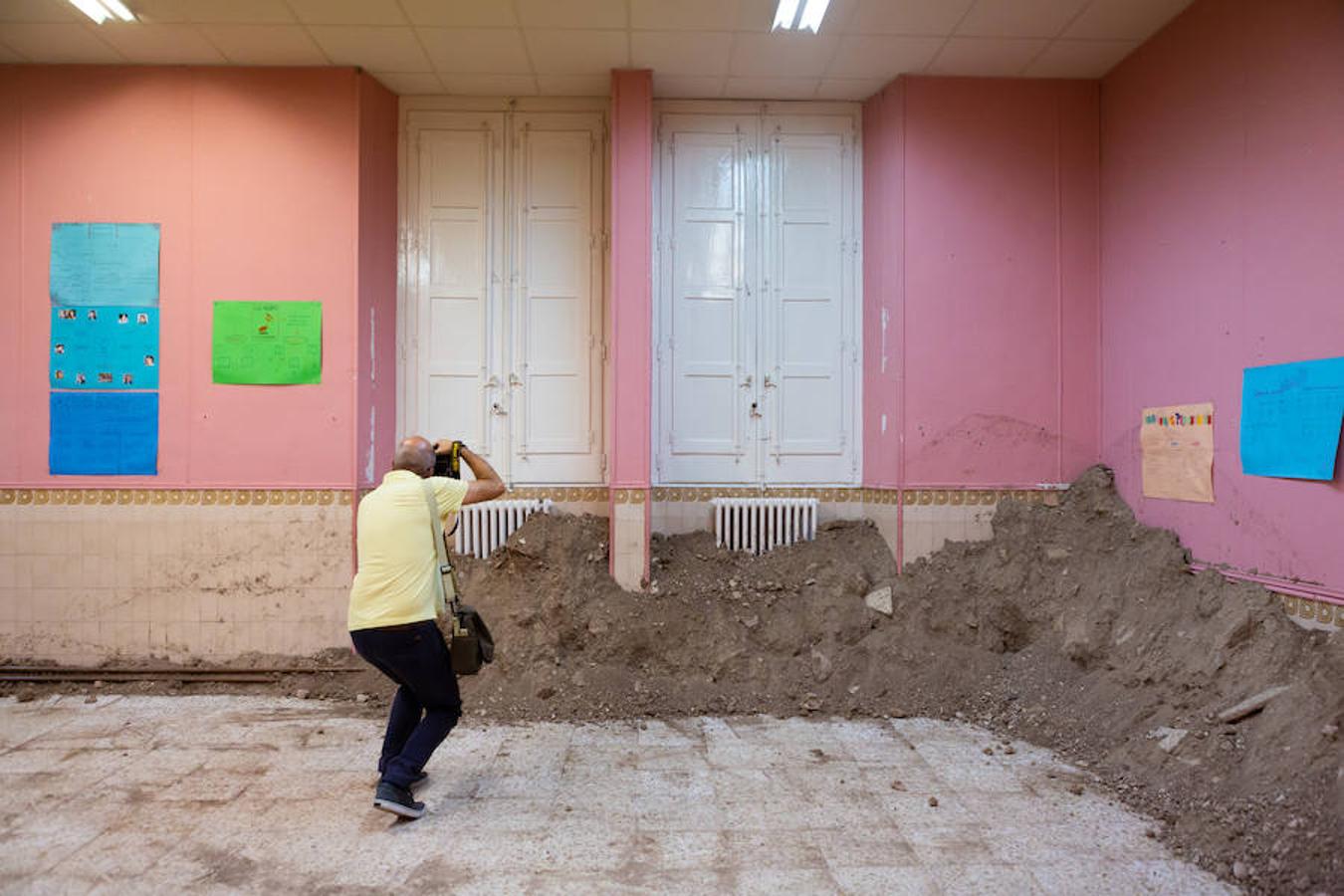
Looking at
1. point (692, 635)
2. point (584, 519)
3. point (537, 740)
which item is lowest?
point (537, 740)

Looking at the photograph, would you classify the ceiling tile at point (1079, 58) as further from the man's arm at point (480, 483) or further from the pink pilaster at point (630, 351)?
the man's arm at point (480, 483)

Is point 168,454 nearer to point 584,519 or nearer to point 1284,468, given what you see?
point 584,519

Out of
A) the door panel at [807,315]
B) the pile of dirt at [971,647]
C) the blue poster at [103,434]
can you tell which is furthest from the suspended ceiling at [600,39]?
the pile of dirt at [971,647]

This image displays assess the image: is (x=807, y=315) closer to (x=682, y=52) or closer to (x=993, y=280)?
(x=993, y=280)

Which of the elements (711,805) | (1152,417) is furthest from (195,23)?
(1152,417)

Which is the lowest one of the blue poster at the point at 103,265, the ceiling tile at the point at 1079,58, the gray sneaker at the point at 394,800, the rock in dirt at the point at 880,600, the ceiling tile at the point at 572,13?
the gray sneaker at the point at 394,800

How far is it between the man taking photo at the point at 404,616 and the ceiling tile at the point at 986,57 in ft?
14.1

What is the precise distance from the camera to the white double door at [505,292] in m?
5.79

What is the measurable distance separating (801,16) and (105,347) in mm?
4955

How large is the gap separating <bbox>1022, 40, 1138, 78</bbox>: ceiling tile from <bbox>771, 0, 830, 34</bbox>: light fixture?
1.61 meters

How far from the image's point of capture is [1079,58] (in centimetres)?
523

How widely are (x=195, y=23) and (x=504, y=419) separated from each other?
10.1 feet

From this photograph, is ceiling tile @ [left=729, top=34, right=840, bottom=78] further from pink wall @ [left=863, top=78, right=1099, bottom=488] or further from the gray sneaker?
the gray sneaker

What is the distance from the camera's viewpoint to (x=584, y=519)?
5.61 meters
